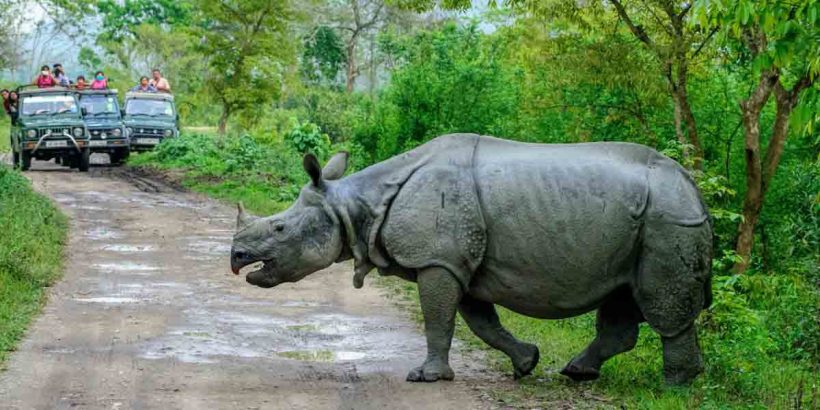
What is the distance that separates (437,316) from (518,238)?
748 millimetres

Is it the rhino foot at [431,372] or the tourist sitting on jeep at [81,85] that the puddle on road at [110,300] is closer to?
the rhino foot at [431,372]

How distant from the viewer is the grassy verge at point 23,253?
1034cm

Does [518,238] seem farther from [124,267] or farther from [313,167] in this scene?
[124,267]

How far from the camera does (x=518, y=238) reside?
7875mm

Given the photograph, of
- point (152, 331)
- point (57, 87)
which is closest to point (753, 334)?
point (152, 331)

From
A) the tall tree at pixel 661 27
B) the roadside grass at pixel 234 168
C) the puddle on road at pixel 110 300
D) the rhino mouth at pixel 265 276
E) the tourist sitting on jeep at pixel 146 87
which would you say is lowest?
the roadside grass at pixel 234 168

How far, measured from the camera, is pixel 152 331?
1015 centimetres

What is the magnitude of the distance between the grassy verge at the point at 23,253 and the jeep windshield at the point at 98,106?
12.4 m

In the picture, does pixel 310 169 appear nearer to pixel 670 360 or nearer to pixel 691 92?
pixel 670 360

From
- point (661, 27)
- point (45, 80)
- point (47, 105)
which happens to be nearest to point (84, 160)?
point (47, 105)

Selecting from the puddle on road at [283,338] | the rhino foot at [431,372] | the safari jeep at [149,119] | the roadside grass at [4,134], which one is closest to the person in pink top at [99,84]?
the safari jeep at [149,119]

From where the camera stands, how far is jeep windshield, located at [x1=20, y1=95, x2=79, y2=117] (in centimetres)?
3028

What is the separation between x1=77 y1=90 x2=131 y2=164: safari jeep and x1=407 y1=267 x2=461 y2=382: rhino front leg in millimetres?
25047

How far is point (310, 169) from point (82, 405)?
208cm
